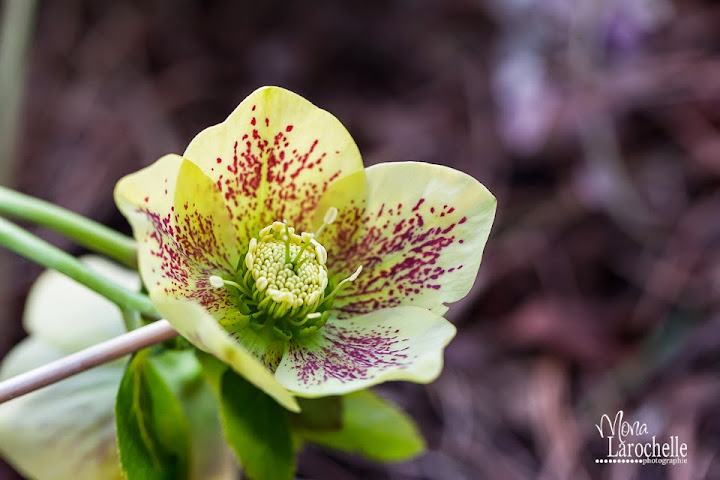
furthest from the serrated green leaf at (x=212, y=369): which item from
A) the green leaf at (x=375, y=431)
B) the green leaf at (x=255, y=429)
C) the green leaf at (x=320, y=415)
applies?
the green leaf at (x=375, y=431)

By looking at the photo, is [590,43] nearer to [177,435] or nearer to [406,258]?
[406,258]

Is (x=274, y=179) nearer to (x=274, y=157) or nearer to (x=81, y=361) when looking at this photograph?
(x=274, y=157)

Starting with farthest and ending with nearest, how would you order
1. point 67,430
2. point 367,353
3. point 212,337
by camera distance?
point 67,430, point 367,353, point 212,337

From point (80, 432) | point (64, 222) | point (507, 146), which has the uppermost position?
point (507, 146)

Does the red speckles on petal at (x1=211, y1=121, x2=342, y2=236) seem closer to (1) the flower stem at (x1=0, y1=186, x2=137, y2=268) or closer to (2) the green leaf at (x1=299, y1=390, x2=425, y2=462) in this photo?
(1) the flower stem at (x1=0, y1=186, x2=137, y2=268)

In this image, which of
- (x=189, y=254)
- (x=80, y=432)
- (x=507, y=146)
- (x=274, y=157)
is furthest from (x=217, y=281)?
(x=507, y=146)

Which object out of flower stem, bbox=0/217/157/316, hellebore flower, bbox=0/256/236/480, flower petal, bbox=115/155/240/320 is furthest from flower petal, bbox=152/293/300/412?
hellebore flower, bbox=0/256/236/480
